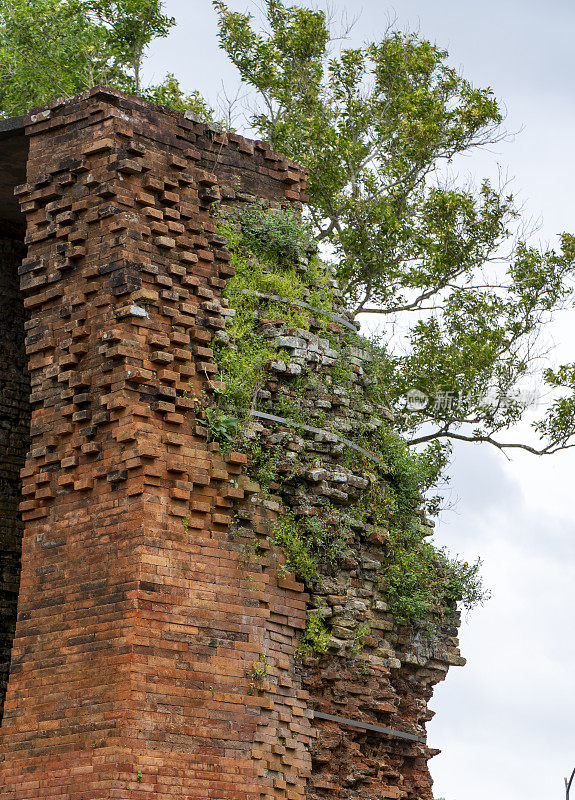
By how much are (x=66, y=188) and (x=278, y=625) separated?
4112 mm

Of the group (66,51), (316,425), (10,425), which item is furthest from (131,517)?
(66,51)

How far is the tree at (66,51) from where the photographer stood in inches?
667

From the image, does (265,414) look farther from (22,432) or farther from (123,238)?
(22,432)

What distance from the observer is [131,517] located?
844cm

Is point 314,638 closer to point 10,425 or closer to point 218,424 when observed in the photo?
point 218,424

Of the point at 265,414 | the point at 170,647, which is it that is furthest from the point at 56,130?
the point at 170,647

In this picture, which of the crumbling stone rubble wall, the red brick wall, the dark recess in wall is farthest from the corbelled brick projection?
the crumbling stone rubble wall

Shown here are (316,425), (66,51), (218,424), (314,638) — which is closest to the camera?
(218,424)

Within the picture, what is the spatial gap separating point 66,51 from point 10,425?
7.70m

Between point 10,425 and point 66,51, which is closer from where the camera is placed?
point 10,425

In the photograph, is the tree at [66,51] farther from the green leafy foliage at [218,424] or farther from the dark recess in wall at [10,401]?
the green leafy foliage at [218,424]

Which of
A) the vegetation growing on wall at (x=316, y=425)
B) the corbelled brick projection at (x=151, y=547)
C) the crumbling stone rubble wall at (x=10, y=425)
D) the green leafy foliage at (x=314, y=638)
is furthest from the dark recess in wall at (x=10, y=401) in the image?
the green leafy foliage at (x=314, y=638)

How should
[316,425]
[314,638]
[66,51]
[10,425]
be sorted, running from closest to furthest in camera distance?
[314,638]
[316,425]
[10,425]
[66,51]

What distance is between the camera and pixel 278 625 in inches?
366
